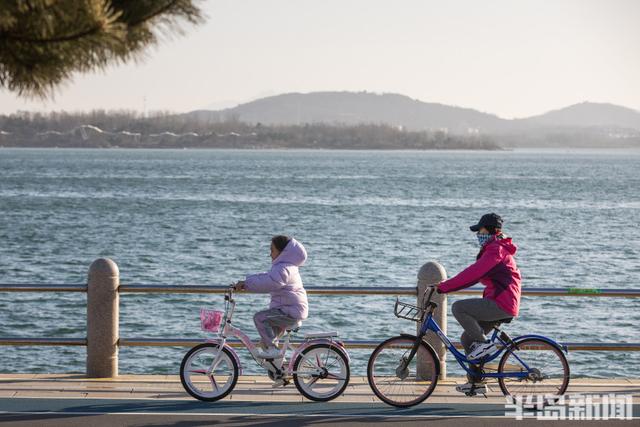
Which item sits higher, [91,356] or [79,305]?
[91,356]

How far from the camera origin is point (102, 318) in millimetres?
10773

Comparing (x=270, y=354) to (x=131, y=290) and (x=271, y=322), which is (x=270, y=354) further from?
(x=131, y=290)

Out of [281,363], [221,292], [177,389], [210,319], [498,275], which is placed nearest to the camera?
[498,275]

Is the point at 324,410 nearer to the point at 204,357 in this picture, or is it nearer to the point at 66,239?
the point at 204,357

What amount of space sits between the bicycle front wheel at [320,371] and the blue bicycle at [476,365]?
0.28 metres

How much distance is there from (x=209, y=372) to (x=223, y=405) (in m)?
0.34

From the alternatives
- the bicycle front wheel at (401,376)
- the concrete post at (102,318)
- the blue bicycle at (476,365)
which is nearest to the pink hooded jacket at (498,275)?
the blue bicycle at (476,365)

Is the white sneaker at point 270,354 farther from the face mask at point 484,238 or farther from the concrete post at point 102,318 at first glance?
the face mask at point 484,238

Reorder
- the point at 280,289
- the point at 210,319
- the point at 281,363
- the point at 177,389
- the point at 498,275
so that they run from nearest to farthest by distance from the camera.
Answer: the point at 498,275, the point at 210,319, the point at 280,289, the point at 281,363, the point at 177,389

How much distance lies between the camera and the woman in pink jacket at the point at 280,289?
9.62 m

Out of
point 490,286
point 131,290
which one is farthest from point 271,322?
point 490,286

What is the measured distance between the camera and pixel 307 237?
5891cm

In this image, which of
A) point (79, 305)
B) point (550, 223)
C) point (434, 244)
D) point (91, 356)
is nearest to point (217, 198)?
point (550, 223)

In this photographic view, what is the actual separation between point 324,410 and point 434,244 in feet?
155
